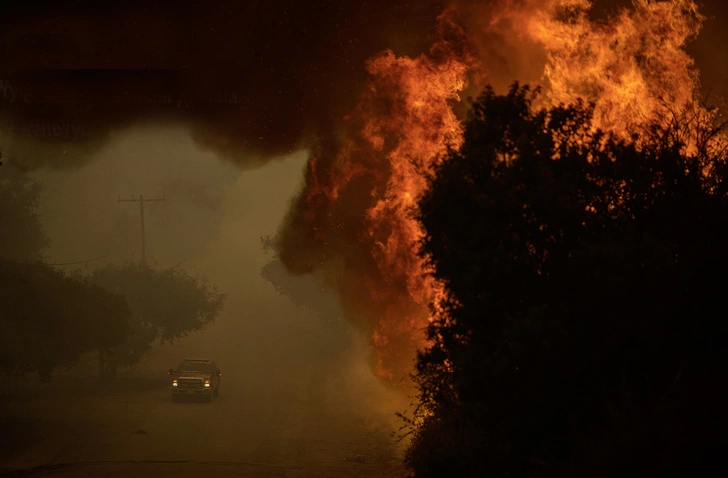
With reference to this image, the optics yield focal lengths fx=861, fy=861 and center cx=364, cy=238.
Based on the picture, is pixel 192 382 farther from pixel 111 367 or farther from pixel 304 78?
pixel 304 78

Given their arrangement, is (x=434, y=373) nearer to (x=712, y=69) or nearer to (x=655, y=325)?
(x=655, y=325)

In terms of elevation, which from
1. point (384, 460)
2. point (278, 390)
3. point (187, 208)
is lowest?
point (384, 460)

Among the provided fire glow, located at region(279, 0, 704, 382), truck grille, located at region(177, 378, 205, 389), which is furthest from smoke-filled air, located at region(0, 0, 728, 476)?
truck grille, located at region(177, 378, 205, 389)

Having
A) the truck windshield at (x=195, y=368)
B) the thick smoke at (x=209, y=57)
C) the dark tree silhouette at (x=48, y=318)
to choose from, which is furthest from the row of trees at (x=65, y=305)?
the thick smoke at (x=209, y=57)

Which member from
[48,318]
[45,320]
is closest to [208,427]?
[45,320]

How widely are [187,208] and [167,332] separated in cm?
13130

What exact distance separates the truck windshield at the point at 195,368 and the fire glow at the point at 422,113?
1751 centimetres

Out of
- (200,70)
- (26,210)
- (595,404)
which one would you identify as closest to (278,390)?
(26,210)

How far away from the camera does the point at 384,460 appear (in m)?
26.3

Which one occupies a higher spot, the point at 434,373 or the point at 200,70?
the point at 200,70

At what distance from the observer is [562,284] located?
13281 mm

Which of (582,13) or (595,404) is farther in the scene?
(582,13)

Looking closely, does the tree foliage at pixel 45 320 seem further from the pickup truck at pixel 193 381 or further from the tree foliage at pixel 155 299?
the tree foliage at pixel 155 299

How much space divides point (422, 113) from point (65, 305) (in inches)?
891
